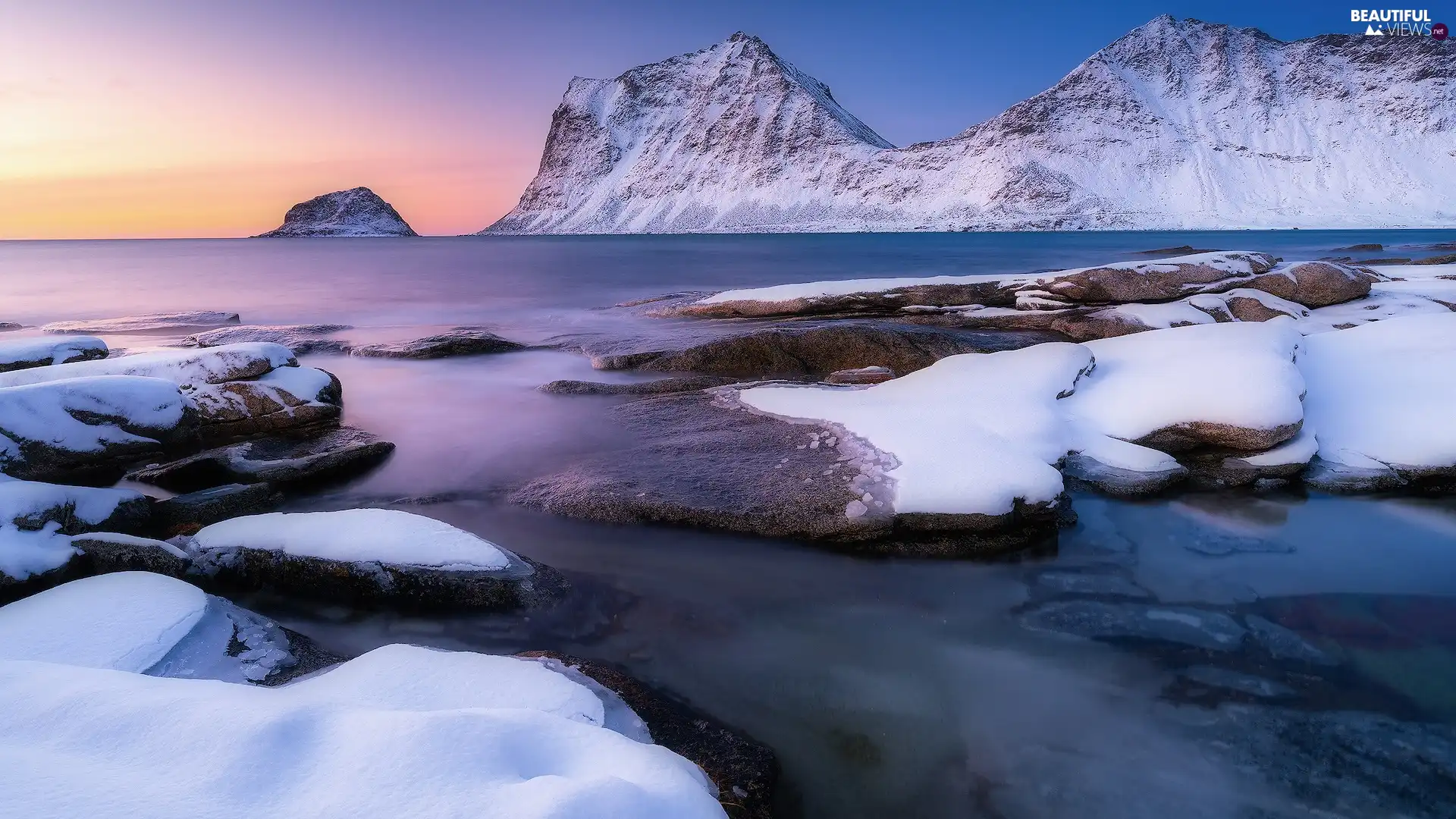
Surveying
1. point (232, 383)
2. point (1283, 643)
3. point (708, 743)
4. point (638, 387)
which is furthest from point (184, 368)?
point (1283, 643)

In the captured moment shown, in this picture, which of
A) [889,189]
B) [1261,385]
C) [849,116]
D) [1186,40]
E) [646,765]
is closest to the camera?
[646,765]

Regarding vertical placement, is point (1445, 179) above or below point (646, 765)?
above

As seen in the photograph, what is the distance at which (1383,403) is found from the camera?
655cm

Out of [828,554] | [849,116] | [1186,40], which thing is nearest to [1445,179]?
[1186,40]

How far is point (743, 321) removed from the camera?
13.9 m

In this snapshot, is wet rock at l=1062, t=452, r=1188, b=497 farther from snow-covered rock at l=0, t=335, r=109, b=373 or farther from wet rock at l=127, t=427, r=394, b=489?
snow-covered rock at l=0, t=335, r=109, b=373

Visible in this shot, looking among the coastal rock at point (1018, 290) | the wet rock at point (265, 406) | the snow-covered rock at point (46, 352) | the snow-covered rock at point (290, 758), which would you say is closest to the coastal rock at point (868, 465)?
the snow-covered rock at point (290, 758)

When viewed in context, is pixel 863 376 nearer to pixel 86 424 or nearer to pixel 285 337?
pixel 86 424

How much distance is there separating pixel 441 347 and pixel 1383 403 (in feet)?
39.9

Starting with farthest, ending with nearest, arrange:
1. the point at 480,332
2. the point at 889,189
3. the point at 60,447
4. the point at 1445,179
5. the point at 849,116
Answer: the point at 849,116 → the point at 889,189 → the point at 1445,179 → the point at 480,332 → the point at 60,447

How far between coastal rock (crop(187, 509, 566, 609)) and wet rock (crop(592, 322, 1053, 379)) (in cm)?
567

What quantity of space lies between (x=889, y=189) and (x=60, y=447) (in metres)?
147

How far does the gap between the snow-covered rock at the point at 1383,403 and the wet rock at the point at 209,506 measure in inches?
341

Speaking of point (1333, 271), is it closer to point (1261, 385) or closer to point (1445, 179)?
point (1261, 385)
